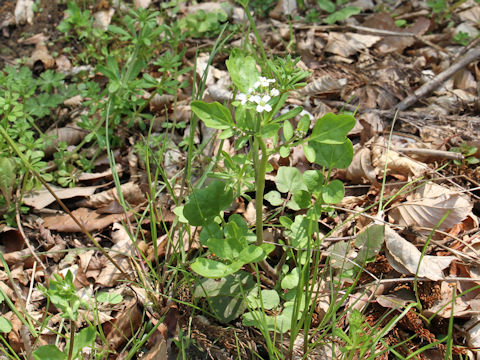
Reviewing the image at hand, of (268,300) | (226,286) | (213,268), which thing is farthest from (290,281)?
(213,268)

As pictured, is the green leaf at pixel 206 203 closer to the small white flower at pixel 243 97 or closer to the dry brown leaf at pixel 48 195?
the small white flower at pixel 243 97

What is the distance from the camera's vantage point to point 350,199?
84.4 inches

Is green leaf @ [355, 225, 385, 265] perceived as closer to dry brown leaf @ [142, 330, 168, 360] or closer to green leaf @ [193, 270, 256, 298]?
green leaf @ [193, 270, 256, 298]

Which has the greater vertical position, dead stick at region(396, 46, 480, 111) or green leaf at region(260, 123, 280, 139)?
green leaf at region(260, 123, 280, 139)

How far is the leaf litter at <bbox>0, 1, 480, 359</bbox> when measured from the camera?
1.72 m

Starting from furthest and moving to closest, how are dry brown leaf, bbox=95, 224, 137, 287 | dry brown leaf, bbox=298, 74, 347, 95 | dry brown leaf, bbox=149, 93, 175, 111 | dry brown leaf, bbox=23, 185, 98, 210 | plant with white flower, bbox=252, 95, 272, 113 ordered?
1. dry brown leaf, bbox=149, 93, 175, 111
2. dry brown leaf, bbox=298, 74, 347, 95
3. dry brown leaf, bbox=23, 185, 98, 210
4. dry brown leaf, bbox=95, 224, 137, 287
5. plant with white flower, bbox=252, 95, 272, 113

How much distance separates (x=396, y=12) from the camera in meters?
3.47

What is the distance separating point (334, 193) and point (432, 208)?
0.61 m

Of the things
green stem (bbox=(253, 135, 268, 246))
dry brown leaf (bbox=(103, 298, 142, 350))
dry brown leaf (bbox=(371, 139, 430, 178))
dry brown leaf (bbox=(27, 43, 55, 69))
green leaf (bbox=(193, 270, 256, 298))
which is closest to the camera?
green stem (bbox=(253, 135, 268, 246))

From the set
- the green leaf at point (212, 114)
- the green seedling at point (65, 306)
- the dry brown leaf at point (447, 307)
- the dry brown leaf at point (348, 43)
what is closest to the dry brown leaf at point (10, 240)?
the green seedling at point (65, 306)

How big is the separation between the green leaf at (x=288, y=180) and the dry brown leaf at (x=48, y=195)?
3.90ft

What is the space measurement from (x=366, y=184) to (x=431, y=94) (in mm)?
926

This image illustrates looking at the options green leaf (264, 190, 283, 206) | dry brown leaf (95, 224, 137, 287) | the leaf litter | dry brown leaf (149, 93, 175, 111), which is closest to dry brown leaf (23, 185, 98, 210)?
the leaf litter

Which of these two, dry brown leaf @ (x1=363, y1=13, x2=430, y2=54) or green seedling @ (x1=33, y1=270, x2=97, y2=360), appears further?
dry brown leaf @ (x1=363, y1=13, x2=430, y2=54)
